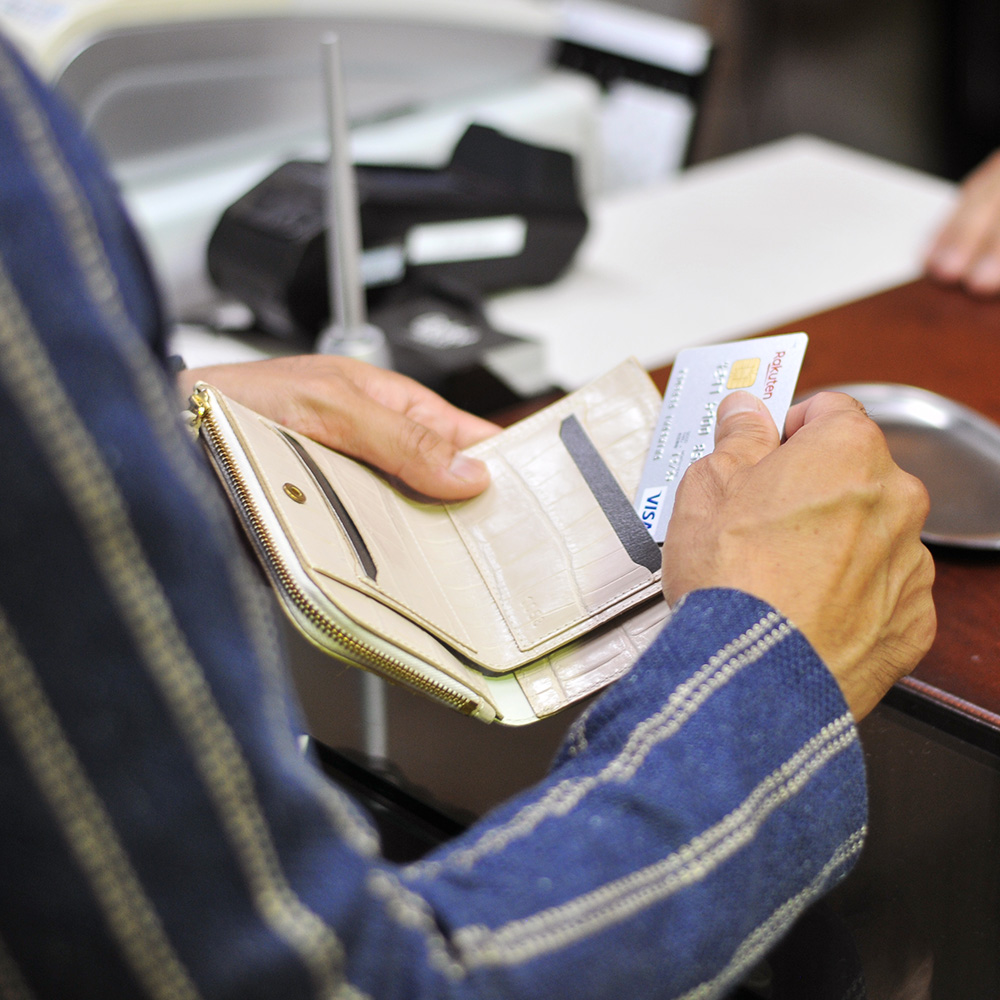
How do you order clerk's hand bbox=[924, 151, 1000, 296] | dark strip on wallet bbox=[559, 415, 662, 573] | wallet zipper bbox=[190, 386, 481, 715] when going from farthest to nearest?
clerk's hand bbox=[924, 151, 1000, 296] < dark strip on wallet bbox=[559, 415, 662, 573] < wallet zipper bbox=[190, 386, 481, 715]

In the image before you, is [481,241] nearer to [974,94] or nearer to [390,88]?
[390,88]

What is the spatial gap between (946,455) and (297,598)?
44 centimetres

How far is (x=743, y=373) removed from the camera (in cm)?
52

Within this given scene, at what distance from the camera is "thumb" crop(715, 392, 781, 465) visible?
0.46 metres

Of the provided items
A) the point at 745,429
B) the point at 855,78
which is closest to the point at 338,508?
the point at 745,429

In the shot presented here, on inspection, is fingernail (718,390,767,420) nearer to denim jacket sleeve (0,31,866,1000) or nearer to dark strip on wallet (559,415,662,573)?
dark strip on wallet (559,415,662,573)

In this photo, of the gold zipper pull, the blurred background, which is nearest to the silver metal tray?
the gold zipper pull

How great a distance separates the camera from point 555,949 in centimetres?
29

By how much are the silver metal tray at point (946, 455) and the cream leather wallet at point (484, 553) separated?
18 centimetres

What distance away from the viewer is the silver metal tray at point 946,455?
57cm

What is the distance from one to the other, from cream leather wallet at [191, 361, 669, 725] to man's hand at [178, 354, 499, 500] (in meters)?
0.01

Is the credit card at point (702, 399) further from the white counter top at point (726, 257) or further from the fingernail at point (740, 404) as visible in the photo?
the white counter top at point (726, 257)

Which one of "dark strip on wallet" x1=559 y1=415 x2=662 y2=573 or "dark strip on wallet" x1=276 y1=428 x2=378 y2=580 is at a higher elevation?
"dark strip on wallet" x1=276 y1=428 x2=378 y2=580

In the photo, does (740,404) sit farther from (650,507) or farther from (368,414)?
(368,414)
